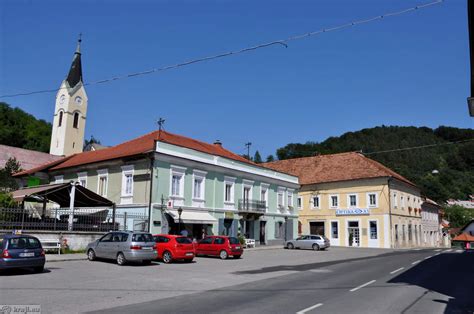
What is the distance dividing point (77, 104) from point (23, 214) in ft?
177

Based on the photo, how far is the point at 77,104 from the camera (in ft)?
239

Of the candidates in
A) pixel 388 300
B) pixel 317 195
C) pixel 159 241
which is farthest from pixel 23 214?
pixel 317 195

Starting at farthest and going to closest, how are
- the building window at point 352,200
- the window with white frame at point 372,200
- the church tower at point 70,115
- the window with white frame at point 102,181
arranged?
the church tower at point 70,115, the building window at point 352,200, the window with white frame at point 372,200, the window with white frame at point 102,181

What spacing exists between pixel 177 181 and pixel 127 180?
3.66 m

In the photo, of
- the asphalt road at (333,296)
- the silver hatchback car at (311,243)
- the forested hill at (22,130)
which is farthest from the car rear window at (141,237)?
the forested hill at (22,130)

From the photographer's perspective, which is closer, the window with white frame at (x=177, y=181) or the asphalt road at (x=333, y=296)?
the asphalt road at (x=333, y=296)

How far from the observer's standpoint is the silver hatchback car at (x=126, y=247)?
19250 mm

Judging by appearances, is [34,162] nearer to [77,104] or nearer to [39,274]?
[77,104]

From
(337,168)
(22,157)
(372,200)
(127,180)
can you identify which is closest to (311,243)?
(372,200)

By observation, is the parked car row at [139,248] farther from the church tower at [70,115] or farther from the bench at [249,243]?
the church tower at [70,115]

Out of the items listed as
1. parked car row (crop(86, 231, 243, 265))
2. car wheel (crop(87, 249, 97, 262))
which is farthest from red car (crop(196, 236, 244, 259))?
car wheel (crop(87, 249, 97, 262))

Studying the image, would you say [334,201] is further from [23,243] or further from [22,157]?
[22,157]

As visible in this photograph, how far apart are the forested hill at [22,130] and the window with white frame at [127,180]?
186 ft

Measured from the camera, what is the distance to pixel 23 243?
15320 millimetres
